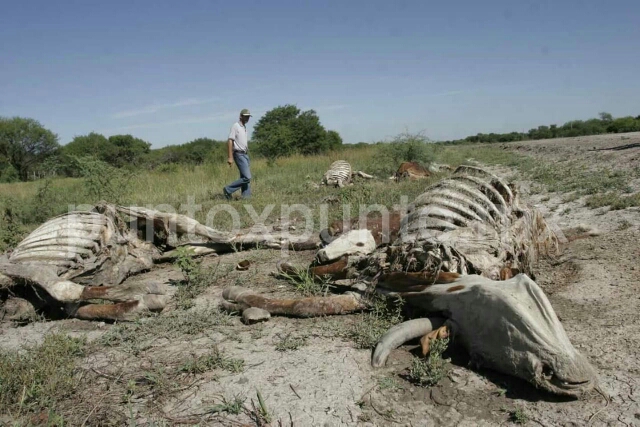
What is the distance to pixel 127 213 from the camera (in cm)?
454

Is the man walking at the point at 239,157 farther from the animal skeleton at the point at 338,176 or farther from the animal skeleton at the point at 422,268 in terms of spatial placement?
the animal skeleton at the point at 422,268

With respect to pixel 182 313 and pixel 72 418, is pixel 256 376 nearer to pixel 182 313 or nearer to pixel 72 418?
pixel 72 418

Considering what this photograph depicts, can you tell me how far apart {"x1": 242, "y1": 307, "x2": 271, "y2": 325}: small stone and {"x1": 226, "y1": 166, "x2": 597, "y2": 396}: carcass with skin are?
9 cm

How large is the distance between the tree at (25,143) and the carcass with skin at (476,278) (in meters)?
36.7

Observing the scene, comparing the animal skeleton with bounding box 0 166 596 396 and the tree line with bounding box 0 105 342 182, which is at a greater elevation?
the tree line with bounding box 0 105 342 182

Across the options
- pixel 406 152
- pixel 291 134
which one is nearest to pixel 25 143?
pixel 291 134

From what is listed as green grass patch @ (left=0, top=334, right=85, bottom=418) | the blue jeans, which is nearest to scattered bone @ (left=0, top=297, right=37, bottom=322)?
green grass patch @ (left=0, top=334, right=85, bottom=418)

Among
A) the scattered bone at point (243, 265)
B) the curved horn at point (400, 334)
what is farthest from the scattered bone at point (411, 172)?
the curved horn at point (400, 334)

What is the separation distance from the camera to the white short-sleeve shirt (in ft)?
28.2

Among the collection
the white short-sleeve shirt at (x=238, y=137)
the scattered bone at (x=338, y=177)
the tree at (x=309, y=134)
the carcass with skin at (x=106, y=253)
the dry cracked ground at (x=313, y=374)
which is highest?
→ the tree at (x=309, y=134)

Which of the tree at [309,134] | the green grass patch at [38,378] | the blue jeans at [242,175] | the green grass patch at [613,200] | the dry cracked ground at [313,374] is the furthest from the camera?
the tree at [309,134]

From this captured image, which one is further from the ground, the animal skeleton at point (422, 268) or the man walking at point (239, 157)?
the man walking at point (239, 157)

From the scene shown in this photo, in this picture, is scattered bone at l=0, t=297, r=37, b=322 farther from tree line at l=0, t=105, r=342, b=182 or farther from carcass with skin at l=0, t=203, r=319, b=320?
tree line at l=0, t=105, r=342, b=182

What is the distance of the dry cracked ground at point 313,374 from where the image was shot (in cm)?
199
